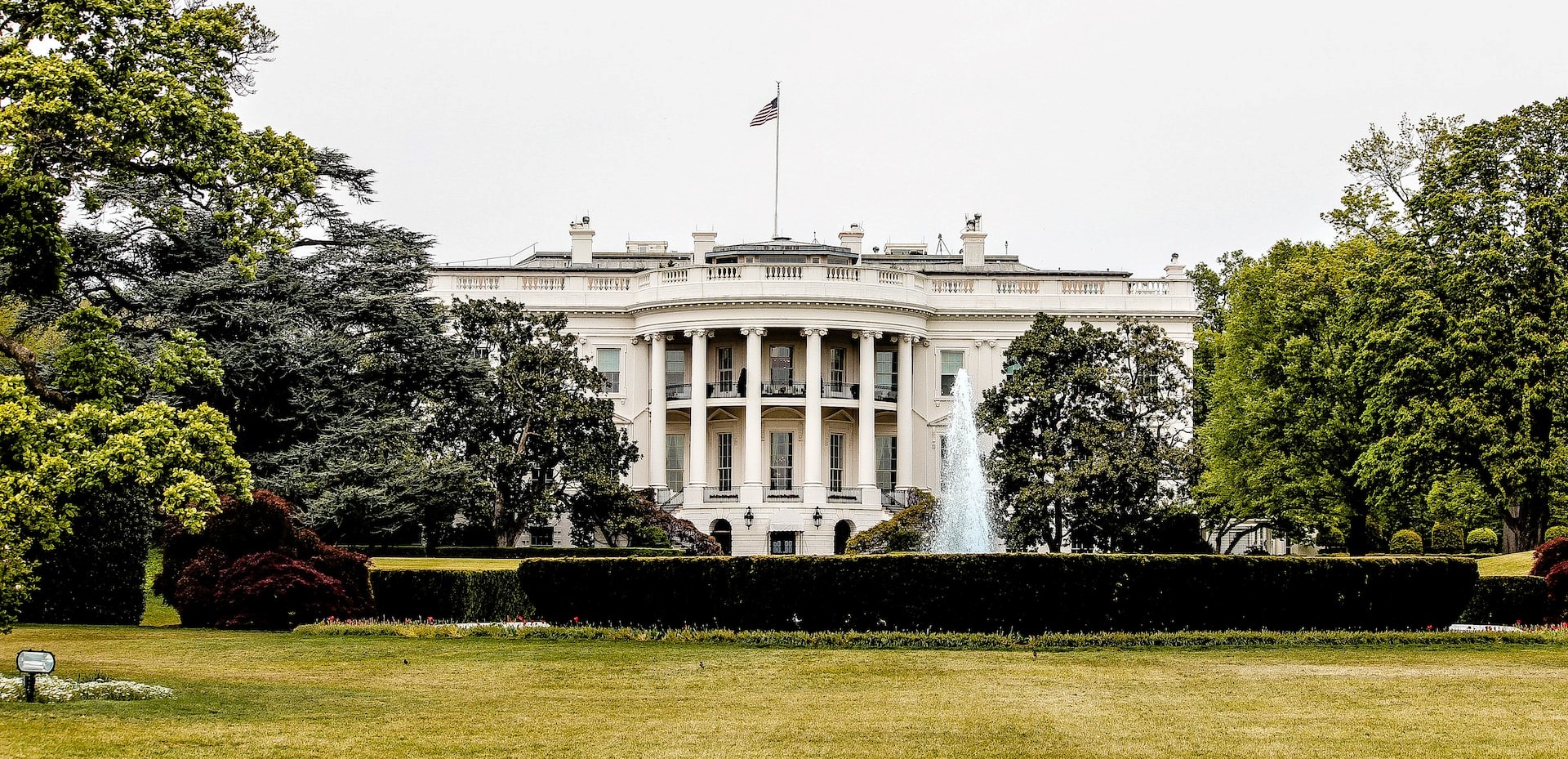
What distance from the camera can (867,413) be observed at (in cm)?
5872

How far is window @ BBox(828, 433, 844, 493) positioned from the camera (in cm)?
6094

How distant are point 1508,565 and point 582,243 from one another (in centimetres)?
3996

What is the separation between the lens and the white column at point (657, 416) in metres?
58.9

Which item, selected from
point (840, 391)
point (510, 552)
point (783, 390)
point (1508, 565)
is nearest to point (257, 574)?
point (510, 552)

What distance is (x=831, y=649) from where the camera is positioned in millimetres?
22719

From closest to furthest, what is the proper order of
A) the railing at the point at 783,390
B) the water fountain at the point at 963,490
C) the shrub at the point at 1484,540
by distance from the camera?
the water fountain at the point at 963,490, the shrub at the point at 1484,540, the railing at the point at 783,390

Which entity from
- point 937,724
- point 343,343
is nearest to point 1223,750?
point 937,724

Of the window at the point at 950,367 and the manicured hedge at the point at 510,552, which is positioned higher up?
the window at the point at 950,367

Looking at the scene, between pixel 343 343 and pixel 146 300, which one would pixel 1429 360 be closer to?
pixel 343 343

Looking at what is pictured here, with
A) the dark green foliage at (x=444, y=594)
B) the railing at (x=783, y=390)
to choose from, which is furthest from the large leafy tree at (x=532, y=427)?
the dark green foliage at (x=444, y=594)

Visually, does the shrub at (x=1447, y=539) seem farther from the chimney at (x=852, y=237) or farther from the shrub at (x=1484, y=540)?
the chimney at (x=852, y=237)

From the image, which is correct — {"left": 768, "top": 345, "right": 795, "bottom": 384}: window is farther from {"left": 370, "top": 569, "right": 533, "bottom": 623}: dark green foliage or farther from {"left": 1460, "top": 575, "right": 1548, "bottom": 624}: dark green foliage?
{"left": 1460, "top": 575, "right": 1548, "bottom": 624}: dark green foliage

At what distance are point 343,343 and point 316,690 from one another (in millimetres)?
25101

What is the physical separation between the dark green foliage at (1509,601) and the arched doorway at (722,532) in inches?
1259
